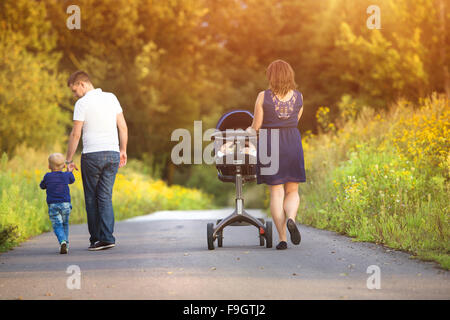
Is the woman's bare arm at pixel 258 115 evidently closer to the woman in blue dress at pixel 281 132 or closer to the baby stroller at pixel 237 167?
the woman in blue dress at pixel 281 132

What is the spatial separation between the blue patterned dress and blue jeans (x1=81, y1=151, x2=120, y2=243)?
2.00m

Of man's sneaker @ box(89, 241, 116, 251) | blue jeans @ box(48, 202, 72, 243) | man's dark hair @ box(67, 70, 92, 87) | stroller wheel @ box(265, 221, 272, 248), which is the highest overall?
man's dark hair @ box(67, 70, 92, 87)

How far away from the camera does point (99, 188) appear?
29.6 feet

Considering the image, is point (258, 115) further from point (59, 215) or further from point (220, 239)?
point (59, 215)

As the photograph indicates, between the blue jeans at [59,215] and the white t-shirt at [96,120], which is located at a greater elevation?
the white t-shirt at [96,120]

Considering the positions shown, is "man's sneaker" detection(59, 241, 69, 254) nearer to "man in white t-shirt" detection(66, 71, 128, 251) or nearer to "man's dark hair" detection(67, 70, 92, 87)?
"man in white t-shirt" detection(66, 71, 128, 251)

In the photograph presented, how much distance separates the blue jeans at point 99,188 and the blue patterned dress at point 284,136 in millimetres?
2001

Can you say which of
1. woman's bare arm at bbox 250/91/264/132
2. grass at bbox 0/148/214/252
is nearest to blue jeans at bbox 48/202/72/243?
grass at bbox 0/148/214/252

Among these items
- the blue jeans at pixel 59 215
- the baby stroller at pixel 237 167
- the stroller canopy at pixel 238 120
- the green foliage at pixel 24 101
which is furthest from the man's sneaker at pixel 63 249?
the green foliage at pixel 24 101

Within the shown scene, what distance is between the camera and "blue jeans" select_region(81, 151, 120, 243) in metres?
8.95

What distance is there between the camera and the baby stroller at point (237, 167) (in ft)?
28.3

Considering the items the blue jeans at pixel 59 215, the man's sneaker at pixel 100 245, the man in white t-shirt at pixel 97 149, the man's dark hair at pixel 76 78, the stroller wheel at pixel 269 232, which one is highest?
the man's dark hair at pixel 76 78

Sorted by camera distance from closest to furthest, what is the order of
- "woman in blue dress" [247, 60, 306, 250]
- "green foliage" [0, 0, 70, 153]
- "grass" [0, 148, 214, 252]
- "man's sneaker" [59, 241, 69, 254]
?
1. "woman in blue dress" [247, 60, 306, 250]
2. "man's sneaker" [59, 241, 69, 254]
3. "grass" [0, 148, 214, 252]
4. "green foliage" [0, 0, 70, 153]

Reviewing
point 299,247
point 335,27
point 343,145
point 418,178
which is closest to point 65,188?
point 299,247
